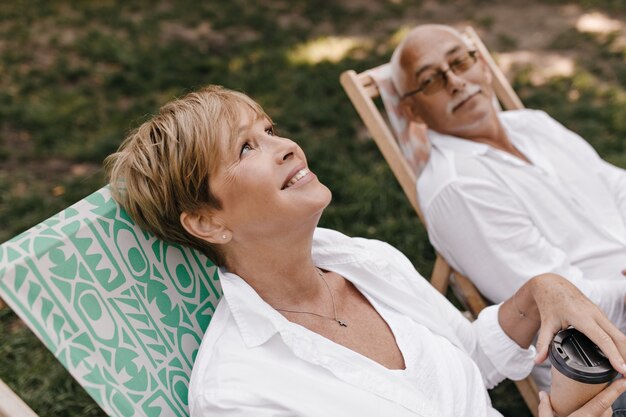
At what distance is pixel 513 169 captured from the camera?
2.81 metres

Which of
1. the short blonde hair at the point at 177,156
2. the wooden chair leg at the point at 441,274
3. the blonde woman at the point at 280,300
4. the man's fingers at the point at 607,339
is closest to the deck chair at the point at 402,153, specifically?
the wooden chair leg at the point at 441,274

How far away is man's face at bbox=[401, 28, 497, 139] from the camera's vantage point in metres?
2.82

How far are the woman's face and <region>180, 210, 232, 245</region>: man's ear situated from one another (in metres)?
0.02

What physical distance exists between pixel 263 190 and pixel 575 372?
1.00 m

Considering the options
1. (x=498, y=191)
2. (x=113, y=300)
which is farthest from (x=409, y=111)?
(x=113, y=300)

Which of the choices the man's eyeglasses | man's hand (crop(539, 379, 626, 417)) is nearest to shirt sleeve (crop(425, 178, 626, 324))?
the man's eyeglasses

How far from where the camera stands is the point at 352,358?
1755 mm

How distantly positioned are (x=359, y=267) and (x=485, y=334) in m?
0.57

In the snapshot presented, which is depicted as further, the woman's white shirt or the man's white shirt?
the man's white shirt

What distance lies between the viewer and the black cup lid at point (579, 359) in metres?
1.58

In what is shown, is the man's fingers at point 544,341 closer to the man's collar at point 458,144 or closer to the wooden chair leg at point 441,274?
the wooden chair leg at point 441,274

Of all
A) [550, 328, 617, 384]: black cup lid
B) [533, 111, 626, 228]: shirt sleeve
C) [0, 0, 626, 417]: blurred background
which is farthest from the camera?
[0, 0, 626, 417]: blurred background

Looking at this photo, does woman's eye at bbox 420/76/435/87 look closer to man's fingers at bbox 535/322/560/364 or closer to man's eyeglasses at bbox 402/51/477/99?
man's eyeglasses at bbox 402/51/477/99

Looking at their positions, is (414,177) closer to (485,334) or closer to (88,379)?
(485,334)
